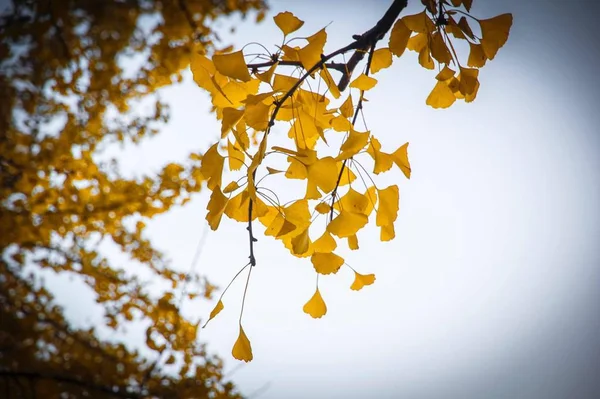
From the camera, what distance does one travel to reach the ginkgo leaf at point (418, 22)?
1.03 ft

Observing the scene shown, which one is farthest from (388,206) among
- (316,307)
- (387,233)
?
(316,307)

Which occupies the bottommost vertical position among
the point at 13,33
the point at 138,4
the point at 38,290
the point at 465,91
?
the point at 465,91

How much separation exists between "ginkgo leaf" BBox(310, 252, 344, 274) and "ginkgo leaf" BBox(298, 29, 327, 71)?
6.0 inches

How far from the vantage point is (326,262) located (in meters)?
0.30

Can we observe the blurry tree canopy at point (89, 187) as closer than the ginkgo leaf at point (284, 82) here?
No

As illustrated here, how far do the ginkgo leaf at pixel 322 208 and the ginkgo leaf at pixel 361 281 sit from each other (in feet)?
0.34

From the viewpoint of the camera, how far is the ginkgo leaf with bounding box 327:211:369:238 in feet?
0.91

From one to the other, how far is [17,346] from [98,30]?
1009mm

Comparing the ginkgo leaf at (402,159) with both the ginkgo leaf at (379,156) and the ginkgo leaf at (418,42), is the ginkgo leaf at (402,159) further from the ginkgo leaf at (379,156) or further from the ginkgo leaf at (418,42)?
the ginkgo leaf at (418,42)

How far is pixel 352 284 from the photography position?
36cm

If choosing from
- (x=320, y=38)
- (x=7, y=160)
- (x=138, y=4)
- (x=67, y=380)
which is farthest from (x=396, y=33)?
(x=7, y=160)

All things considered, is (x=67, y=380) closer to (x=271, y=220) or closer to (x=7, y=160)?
(x=7, y=160)

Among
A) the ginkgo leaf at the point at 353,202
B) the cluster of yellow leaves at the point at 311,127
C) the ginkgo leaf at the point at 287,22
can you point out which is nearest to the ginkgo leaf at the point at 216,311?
the cluster of yellow leaves at the point at 311,127

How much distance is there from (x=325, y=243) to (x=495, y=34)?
0.25 meters
